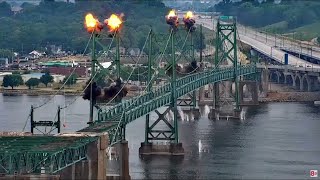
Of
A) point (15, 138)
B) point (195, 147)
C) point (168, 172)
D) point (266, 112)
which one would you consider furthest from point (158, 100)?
point (266, 112)

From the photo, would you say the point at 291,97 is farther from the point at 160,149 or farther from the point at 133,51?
the point at 133,51

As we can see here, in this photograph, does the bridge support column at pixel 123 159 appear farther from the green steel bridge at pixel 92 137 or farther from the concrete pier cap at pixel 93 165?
the concrete pier cap at pixel 93 165

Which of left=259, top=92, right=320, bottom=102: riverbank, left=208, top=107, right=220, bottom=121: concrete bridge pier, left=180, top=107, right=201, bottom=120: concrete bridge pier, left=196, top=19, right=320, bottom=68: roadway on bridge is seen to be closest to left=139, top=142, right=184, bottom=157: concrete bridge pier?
Answer: left=180, top=107, right=201, bottom=120: concrete bridge pier

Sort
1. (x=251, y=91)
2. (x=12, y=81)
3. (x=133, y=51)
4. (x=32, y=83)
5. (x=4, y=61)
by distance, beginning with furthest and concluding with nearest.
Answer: (x=133, y=51), (x=4, y=61), (x=32, y=83), (x=12, y=81), (x=251, y=91)

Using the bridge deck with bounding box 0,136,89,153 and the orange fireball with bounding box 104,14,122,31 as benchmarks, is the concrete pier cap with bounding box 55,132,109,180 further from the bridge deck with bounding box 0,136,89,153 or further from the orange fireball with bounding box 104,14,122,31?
the orange fireball with bounding box 104,14,122,31

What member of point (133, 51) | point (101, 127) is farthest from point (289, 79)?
Result: point (101, 127)

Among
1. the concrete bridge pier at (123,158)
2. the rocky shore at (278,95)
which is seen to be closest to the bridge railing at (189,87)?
the rocky shore at (278,95)

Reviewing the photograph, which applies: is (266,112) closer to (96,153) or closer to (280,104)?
(280,104)
